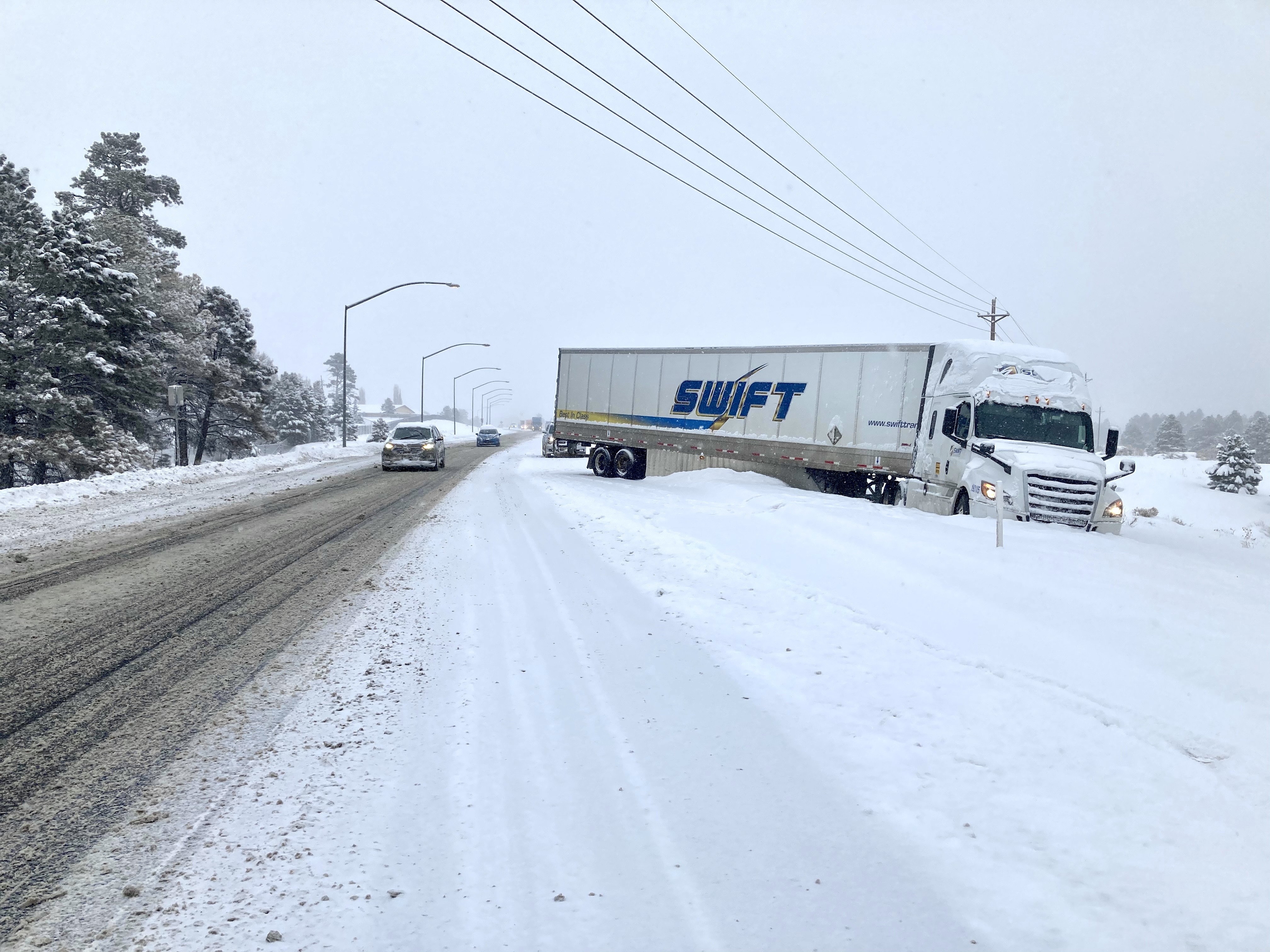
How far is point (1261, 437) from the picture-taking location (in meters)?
116

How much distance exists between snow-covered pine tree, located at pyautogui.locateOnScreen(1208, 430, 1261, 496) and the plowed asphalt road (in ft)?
217

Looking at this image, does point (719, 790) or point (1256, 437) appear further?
point (1256, 437)

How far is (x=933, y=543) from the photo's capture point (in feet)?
31.2

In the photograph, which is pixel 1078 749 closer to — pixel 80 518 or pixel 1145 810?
pixel 1145 810

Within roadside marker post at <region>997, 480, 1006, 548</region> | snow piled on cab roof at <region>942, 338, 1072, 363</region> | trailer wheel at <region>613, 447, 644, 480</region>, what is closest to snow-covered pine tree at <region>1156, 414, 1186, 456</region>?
trailer wheel at <region>613, 447, 644, 480</region>

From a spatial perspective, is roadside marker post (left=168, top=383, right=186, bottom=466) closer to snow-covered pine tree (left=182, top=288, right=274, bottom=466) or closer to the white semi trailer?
snow-covered pine tree (left=182, top=288, right=274, bottom=466)

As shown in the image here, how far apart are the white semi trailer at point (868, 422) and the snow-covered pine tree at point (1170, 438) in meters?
120

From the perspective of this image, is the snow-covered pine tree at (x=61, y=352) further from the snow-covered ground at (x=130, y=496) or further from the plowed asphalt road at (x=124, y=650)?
the plowed asphalt road at (x=124, y=650)

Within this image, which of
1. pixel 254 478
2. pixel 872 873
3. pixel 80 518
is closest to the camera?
pixel 872 873

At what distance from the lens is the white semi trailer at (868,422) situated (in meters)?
12.2

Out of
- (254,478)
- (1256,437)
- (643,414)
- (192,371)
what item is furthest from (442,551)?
(1256,437)

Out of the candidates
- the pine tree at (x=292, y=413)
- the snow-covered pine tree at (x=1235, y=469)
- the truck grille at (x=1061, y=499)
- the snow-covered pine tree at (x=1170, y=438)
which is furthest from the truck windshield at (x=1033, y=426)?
the snow-covered pine tree at (x=1170, y=438)

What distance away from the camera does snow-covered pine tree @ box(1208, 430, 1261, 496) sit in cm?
5550

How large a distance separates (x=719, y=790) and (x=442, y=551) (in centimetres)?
717
